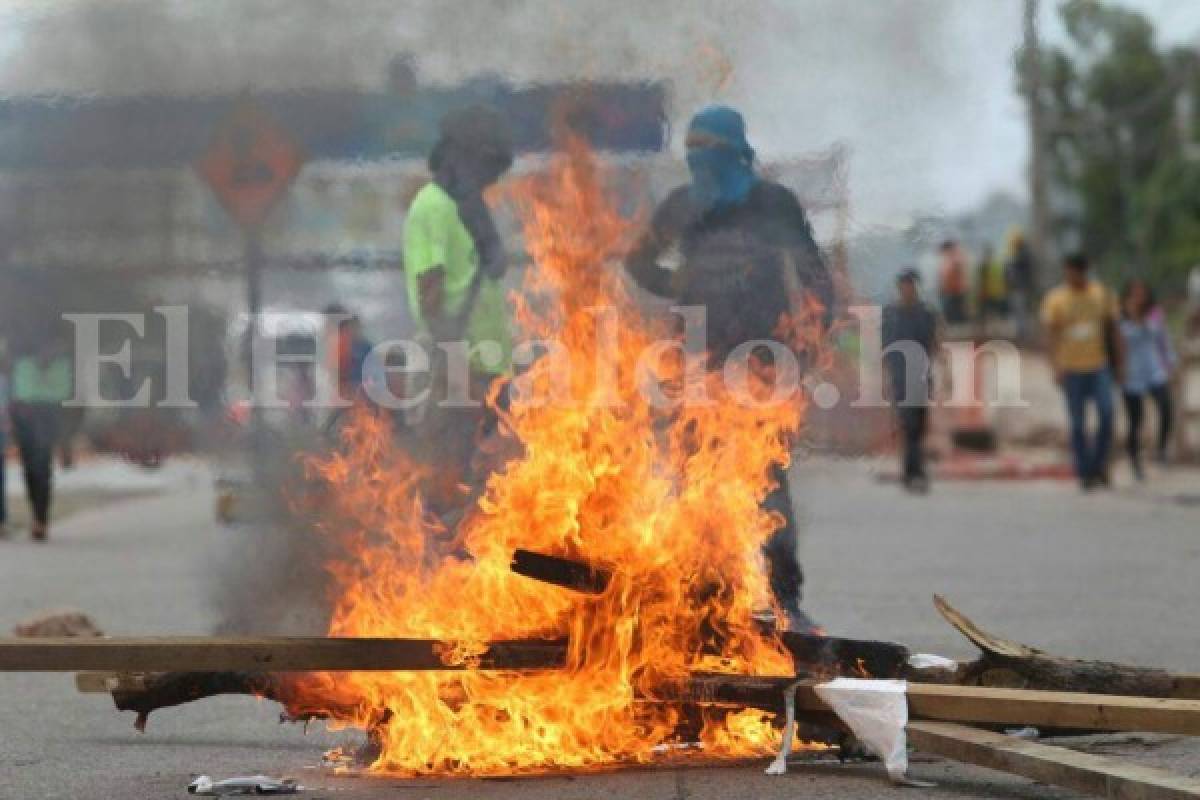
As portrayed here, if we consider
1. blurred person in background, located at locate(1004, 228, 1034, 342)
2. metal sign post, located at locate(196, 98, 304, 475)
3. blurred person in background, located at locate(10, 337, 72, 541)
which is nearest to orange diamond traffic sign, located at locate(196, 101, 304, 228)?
metal sign post, located at locate(196, 98, 304, 475)

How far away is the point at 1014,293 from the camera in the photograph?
101 feet

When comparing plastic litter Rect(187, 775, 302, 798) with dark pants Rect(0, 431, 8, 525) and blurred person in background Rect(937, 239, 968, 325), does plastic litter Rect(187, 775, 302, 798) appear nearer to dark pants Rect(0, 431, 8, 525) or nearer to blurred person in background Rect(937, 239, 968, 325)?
dark pants Rect(0, 431, 8, 525)

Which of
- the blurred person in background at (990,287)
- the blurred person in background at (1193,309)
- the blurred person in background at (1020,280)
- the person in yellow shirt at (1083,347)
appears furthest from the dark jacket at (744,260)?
the blurred person in background at (1193,309)

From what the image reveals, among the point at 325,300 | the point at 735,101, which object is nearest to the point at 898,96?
the point at 735,101

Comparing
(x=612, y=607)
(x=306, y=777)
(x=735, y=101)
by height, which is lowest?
(x=306, y=777)

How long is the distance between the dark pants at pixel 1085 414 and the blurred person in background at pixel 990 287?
42.9 feet

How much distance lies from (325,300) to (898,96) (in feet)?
6.29

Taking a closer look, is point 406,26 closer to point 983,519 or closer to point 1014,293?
point 983,519

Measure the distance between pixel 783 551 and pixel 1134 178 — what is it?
31.2 metres

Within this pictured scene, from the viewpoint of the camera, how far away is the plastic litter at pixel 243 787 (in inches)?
203

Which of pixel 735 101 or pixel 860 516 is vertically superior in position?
pixel 735 101

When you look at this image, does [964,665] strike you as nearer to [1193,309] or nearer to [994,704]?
[994,704]

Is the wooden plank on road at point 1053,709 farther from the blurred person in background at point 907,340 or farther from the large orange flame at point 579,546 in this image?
the blurred person in background at point 907,340

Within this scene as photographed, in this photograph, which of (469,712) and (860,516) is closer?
(469,712)
